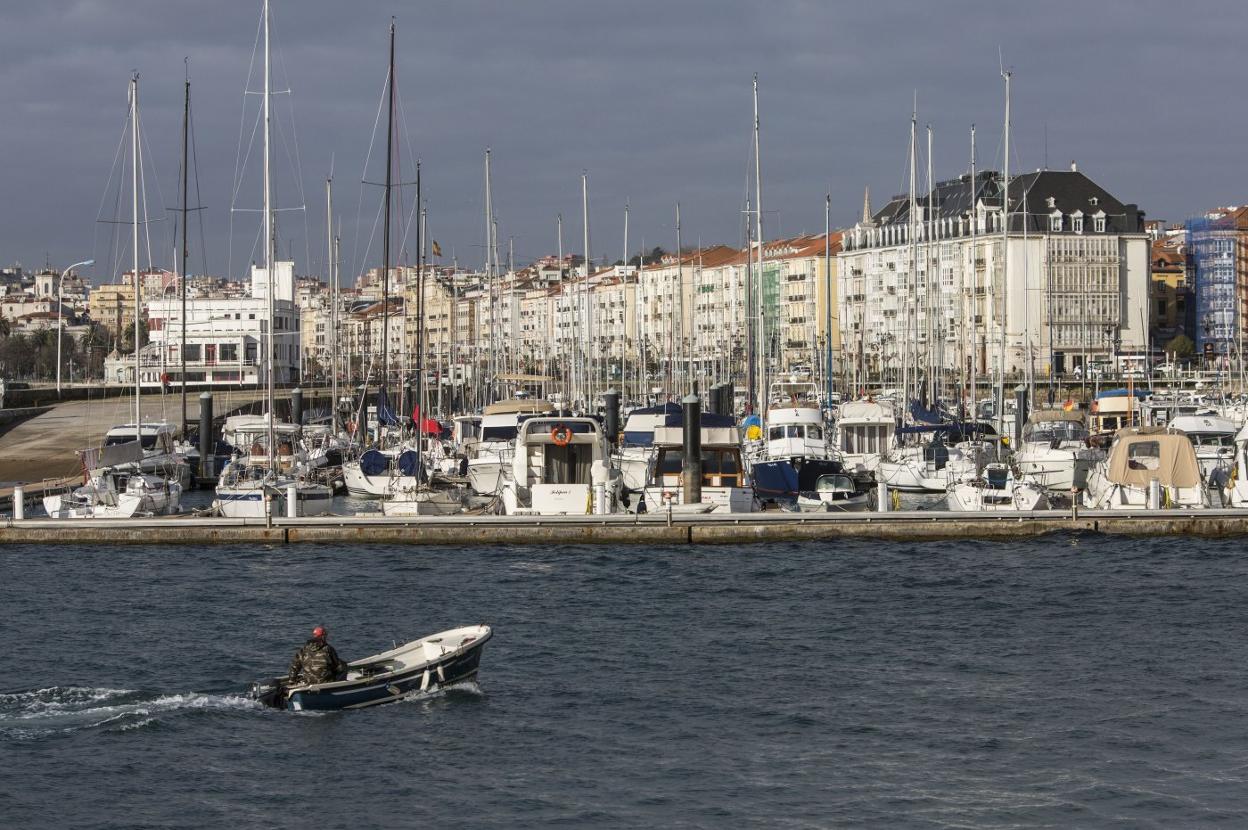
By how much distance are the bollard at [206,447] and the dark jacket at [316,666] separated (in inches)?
1737

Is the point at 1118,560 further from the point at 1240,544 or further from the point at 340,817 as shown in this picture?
the point at 340,817

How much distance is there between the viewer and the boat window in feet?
157

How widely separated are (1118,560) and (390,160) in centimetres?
2495

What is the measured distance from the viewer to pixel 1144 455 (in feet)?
158

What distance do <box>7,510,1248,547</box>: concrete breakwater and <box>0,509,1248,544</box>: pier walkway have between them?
0.08ft

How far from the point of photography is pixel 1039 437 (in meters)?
67.1

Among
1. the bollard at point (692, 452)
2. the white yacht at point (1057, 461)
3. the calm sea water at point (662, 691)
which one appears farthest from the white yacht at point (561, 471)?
the white yacht at point (1057, 461)

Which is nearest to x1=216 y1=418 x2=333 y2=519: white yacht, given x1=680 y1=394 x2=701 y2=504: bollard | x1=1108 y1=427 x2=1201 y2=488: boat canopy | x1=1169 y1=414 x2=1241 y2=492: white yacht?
x1=680 y1=394 x2=701 y2=504: bollard

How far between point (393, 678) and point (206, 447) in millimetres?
45976

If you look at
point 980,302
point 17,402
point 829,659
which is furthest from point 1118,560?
point 980,302

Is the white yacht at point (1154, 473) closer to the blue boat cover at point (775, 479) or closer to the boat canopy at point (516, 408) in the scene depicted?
the blue boat cover at point (775, 479)

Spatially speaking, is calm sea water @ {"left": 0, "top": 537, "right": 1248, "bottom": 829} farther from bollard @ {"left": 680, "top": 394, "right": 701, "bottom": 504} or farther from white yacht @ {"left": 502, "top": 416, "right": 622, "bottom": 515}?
bollard @ {"left": 680, "top": 394, "right": 701, "bottom": 504}

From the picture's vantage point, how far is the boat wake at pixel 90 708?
1100 inches

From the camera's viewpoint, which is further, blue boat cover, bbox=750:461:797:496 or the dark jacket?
blue boat cover, bbox=750:461:797:496
